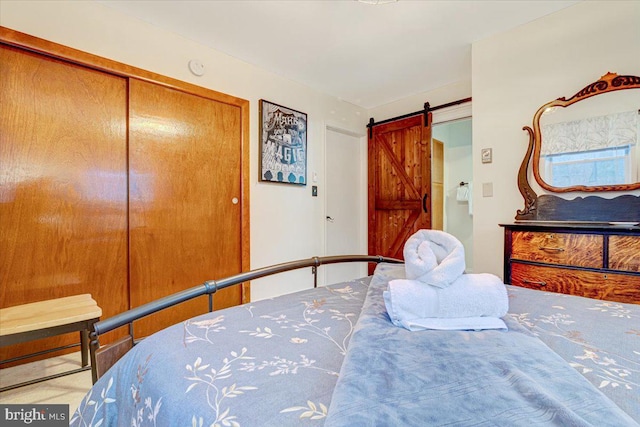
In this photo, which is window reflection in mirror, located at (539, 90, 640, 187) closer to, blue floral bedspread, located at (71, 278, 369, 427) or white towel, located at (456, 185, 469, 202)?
blue floral bedspread, located at (71, 278, 369, 427)

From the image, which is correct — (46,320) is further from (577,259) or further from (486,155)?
(486,155)

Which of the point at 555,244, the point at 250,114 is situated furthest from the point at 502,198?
the point at 250,114

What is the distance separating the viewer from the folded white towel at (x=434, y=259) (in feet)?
2.85

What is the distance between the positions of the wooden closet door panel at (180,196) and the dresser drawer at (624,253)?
2763mm

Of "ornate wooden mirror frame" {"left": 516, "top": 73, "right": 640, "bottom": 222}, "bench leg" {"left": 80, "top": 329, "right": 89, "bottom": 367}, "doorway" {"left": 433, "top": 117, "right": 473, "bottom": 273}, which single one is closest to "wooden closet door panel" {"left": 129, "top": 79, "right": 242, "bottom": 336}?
"bench leg" {"left": 80, "top": 329, "right": 89, "bottom": 367}

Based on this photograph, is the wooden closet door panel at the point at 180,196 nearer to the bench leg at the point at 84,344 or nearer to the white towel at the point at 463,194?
the bench leg at the point at 84,344

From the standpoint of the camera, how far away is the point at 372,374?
21.8 inches

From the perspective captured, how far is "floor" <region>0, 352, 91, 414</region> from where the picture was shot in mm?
1588

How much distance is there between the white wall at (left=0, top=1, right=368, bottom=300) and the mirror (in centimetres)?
224

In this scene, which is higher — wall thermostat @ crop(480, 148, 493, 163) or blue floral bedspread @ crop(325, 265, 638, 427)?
wall thermostat @ crop(480, 148, 493, 163)

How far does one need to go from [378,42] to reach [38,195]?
286 cm

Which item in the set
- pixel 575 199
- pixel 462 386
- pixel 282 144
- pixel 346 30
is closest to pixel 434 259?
pixel 462 386

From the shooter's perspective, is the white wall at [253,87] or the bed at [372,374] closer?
the bed at [372,374]

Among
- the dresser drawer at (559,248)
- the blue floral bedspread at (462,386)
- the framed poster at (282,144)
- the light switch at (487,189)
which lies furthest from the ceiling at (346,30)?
the blue floral bedspread at (462,386)
